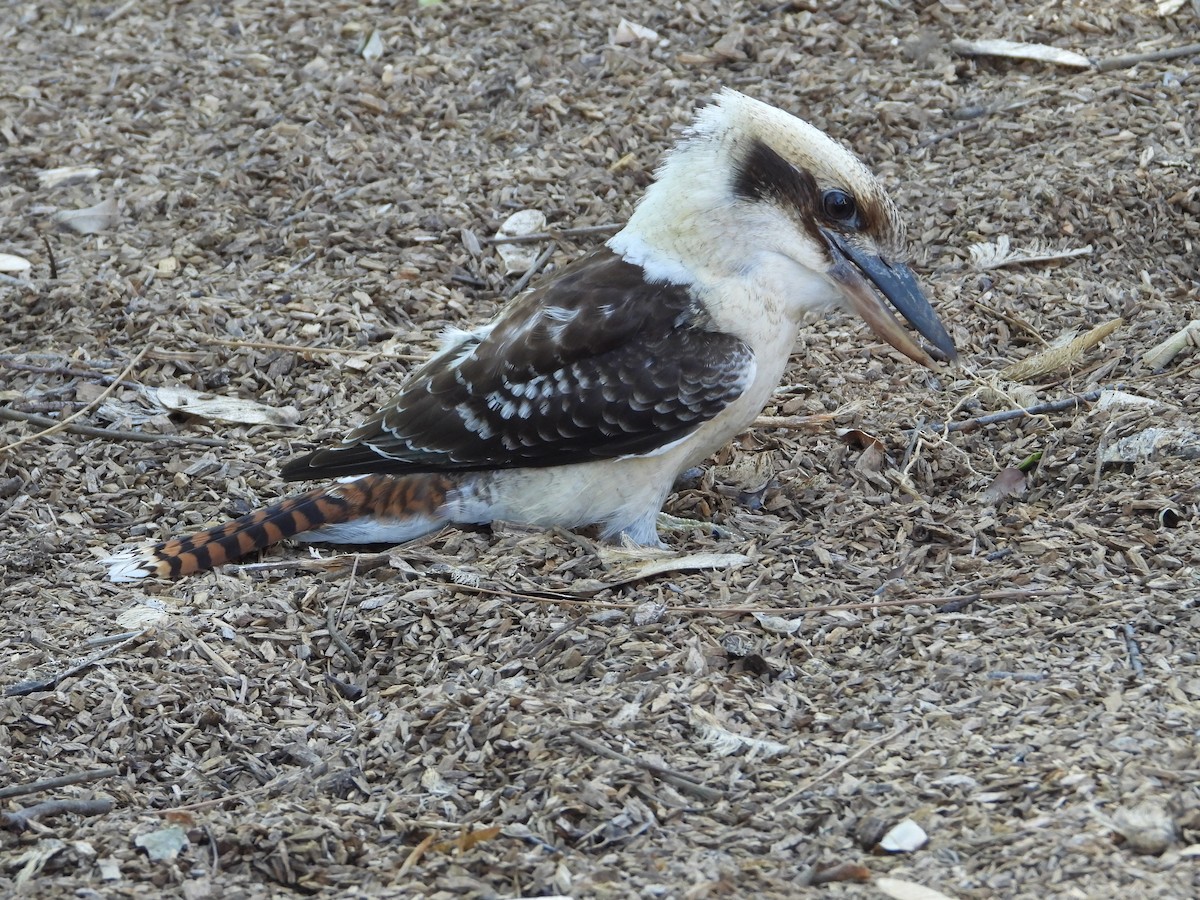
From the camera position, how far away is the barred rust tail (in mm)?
4617

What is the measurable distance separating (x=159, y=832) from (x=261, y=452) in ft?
7.26

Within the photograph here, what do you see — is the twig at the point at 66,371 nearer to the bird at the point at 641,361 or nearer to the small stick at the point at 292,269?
the small stick at the point at 292,269

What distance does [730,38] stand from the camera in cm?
729

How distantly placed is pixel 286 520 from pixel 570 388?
1016 millimetres

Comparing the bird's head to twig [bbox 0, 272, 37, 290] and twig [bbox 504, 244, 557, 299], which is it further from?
twig [bbox 0, 272, 37, 290]

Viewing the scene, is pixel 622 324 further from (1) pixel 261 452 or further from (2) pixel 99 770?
(2) pixel 99 770

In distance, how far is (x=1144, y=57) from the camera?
6867mm

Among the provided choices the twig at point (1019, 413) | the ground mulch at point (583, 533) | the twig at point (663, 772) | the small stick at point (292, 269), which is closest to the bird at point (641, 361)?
the ground mulch at point (583, 533)

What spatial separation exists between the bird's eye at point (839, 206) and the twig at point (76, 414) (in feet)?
9.22

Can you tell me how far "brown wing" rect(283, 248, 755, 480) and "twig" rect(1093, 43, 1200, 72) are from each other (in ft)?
10.9

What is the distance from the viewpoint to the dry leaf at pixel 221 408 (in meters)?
5.54

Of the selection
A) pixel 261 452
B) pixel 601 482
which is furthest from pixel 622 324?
pixel 261 452

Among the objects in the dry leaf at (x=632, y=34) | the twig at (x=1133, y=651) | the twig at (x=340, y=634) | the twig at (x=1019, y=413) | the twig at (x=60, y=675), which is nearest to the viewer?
the twig at (x=1133, y=651)

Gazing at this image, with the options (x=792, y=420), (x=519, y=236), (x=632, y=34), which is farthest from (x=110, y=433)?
(x=632, y=34)
